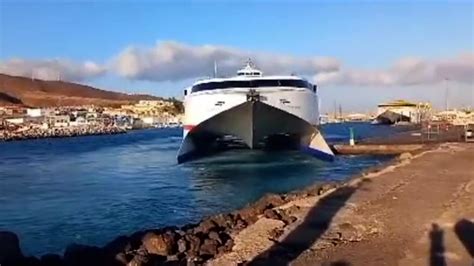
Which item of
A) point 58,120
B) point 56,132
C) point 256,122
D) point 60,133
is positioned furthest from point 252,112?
point 58,120

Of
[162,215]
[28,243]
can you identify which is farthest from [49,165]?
[28,243]

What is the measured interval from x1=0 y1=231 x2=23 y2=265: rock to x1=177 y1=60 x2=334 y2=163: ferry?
2305 cm

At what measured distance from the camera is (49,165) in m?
44.9

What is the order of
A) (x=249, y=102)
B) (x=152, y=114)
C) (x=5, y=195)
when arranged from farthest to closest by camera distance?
(x=152, y=114) < (x=249, y=102) < (x=5, y=195)

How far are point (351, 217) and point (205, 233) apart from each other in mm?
3398

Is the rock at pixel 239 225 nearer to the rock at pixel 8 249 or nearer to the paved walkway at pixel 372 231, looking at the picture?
the paved walkway at pixel 372 231

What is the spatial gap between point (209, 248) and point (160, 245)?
0.96m

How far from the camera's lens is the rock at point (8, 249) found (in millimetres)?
11686

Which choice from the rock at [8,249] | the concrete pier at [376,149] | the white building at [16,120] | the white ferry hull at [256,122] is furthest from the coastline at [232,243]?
the white building at [16,120]

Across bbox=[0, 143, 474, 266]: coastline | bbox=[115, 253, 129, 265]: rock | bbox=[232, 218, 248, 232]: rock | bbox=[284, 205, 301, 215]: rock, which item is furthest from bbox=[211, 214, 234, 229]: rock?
bbox=[115, 253, 129, 265]: rock

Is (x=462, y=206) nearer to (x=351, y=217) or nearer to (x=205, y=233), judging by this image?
(x=351, y=217)

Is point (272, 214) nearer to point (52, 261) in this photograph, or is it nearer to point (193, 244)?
point (193, 244)

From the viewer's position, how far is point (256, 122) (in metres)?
37.9

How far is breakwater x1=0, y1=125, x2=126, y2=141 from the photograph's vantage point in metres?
101
